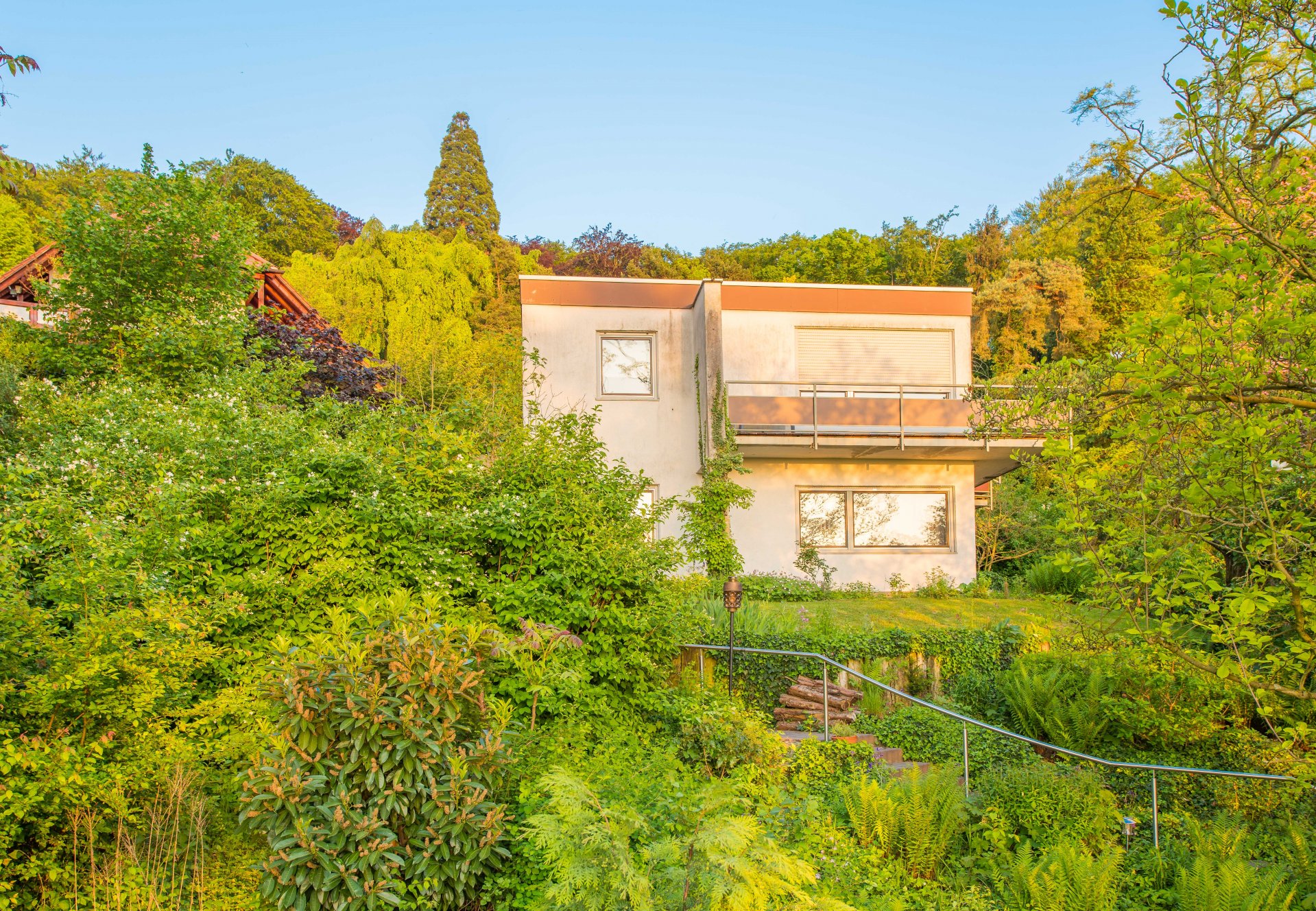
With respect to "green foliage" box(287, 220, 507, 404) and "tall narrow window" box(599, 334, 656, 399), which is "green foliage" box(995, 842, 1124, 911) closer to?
"tall narrow window" box(599, 334, 656, 399)

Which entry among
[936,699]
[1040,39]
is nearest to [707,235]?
[1040,39]

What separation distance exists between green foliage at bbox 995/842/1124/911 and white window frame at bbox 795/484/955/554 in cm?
1011

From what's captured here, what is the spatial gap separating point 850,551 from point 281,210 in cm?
3182

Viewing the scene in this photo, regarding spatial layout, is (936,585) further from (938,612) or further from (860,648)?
(860,648)

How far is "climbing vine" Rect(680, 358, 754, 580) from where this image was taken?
1491 centimetres

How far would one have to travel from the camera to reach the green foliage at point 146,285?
10516 millimetres

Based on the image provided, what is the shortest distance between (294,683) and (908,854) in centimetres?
514

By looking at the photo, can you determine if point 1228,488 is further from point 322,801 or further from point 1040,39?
point 1040,39

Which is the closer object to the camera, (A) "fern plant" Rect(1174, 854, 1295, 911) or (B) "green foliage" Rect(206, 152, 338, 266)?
(A) "fern plant" Rect(1174, 854, 1295, 911)

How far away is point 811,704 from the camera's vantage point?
940cm

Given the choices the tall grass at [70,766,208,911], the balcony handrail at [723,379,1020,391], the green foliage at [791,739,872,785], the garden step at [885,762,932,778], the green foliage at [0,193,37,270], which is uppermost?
the green foliage at [0,193,37,270]

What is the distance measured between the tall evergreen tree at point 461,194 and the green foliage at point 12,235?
1490 centimetres

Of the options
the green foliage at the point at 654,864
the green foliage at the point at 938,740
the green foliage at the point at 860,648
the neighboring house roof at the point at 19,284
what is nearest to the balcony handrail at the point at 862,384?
the green foliage at the point at 860,648

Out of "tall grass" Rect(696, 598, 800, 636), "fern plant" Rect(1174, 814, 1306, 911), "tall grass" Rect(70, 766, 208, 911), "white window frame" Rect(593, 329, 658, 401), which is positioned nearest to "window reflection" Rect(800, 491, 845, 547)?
"white window frame" Rect(593, 329, 658, 401)
